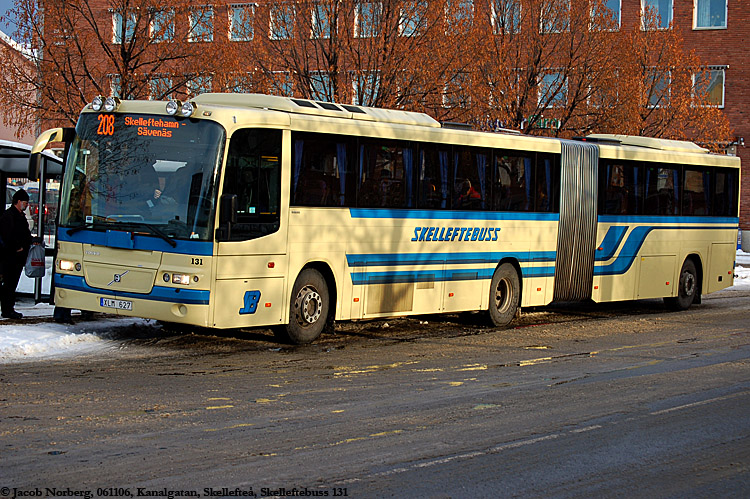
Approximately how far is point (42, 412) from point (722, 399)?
6.35 m

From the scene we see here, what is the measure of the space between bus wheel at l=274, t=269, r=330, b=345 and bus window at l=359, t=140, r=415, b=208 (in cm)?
136

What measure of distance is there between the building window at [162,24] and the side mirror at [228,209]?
11513 millimetres

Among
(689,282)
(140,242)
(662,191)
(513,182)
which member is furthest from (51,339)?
(689,282)

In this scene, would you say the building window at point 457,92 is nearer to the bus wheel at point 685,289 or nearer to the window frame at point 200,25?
the window frame at point 200,25

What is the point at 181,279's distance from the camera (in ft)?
39.9

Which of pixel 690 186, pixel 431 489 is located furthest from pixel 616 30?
pixel 431 489

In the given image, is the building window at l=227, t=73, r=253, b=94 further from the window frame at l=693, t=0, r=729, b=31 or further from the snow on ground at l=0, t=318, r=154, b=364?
the window frame at l=693, t=0, r=729, b=31

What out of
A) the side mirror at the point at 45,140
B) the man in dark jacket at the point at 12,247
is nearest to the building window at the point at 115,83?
the man in dark jacket at the point at 12,247

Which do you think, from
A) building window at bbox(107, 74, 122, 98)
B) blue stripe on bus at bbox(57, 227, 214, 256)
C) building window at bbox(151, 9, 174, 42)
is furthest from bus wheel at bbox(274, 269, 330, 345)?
building window at bbox(107, 74, 122, 98)

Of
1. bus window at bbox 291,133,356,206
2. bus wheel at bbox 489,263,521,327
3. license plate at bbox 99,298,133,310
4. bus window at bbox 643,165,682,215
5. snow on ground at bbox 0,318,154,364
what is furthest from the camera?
bus window at bbox 643,165,682,215

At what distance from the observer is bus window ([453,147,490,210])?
15797 millimetres

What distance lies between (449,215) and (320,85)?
29.9 ft

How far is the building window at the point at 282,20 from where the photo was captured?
76.2 feet

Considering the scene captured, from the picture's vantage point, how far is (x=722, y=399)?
10070 millimetres
